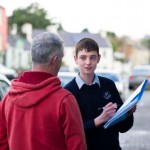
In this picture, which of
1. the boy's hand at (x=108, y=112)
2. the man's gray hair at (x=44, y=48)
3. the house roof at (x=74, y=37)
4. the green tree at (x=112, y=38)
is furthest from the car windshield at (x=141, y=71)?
the green tree at (x=112, y=38)

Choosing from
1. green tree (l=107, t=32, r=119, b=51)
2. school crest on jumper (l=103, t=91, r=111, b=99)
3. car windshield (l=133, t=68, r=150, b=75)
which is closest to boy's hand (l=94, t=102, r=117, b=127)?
school crest on jumper (l=103, t=91, r=111, b=99)

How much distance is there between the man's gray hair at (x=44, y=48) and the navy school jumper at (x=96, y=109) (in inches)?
34.1

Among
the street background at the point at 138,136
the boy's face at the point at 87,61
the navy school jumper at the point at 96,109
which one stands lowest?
the street background at the point at 138,136

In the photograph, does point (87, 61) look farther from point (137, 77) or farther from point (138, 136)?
point (137, 77)

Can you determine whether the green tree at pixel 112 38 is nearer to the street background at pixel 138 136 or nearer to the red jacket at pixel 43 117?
the street background at pixel 138 136

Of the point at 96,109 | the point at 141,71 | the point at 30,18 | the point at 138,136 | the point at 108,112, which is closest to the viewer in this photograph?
the point at 108,112

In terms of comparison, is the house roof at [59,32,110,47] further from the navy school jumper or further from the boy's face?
the navy school jumper

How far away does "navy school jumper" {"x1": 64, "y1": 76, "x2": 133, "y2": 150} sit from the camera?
13.7ft

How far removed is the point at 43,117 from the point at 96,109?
3.27 feet

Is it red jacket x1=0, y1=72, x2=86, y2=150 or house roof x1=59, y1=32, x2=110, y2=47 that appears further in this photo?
house roof x1=59, y1=32, x2=110, y2=47

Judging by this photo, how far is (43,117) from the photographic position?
3.27 meters

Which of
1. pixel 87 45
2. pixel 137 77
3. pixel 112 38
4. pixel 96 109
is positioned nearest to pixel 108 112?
pixel 96 109

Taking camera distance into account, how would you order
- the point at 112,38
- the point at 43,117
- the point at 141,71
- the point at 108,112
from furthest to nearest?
the point at 112,38 → the point at 141,71 → the point at 108,112 → the point at 43,117

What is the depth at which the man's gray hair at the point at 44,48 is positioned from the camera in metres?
3.38
